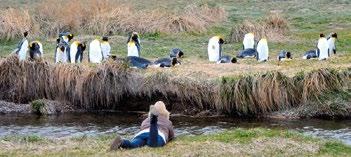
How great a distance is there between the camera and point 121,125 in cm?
1942

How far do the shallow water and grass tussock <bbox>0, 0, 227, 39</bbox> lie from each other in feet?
40.6

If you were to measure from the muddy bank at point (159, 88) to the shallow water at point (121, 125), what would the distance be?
2.12ft

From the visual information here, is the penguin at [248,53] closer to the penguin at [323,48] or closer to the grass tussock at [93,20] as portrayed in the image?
the penguin at [323,48]

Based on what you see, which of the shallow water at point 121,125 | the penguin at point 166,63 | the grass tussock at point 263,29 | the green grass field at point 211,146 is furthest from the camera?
the grass tussock at point 263,29

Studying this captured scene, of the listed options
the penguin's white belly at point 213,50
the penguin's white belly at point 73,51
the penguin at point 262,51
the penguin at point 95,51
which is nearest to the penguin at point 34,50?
the penguin's white belly at point 73,51

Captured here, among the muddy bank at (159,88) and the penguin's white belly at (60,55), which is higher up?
the penguin's white belly at (60,55)

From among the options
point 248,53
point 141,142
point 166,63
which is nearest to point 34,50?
point 166,63

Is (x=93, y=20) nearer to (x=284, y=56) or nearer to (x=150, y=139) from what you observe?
(x=284, y=56)

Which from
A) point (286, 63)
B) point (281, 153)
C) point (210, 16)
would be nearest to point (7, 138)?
point (281, 153)

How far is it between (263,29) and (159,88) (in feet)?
39.8

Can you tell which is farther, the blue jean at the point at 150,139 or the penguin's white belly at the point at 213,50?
the penguin's white belly at the point at 213,50

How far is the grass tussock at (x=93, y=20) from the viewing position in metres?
32.9

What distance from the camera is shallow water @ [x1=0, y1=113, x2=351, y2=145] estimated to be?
1802 cm

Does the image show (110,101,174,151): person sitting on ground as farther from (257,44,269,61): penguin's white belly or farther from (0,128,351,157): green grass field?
(257,44,269,61): penguin's white belly
